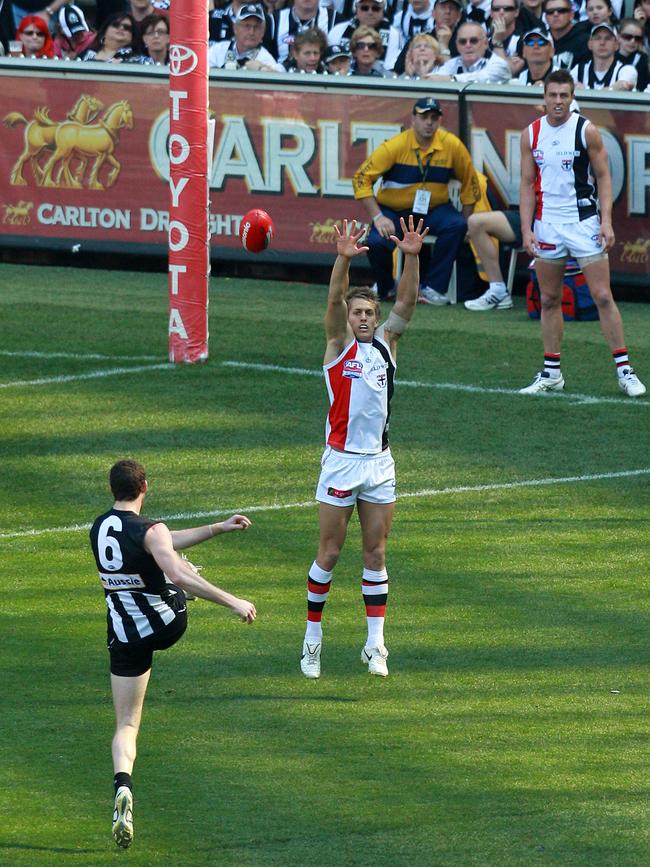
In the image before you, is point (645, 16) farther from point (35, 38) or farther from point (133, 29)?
point (35, 38)

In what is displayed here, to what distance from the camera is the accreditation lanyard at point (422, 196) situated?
18.2m

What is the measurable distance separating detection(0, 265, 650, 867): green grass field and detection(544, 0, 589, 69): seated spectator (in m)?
3.78

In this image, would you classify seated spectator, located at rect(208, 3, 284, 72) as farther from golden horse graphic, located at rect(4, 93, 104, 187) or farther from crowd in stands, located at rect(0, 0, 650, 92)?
golden horse graphic, located at rect(4, 93, 104, 187)

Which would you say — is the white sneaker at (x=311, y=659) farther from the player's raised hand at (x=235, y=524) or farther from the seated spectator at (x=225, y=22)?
the seated spectator at (x=225, y=22)

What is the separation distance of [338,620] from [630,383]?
5.66 metres

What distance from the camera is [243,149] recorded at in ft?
65.9

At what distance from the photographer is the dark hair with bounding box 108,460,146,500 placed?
23.6ft

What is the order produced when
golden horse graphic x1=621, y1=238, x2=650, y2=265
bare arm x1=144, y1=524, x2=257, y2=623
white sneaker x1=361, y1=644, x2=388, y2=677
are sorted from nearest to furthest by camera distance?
bare arm x1=144, y1=524, x2=257, y2=623, white sneaker x1=361, y1=644, x2=388, y2=677, golden horse graphic x1=621, y1=238, x2=650, y2=265

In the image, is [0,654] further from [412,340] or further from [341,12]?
[341,12]

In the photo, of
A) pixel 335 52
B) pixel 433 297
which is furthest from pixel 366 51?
pixel 433 297

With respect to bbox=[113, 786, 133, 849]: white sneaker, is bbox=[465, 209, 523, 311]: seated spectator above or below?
below

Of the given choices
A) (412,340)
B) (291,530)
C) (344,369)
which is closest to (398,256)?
(412,340)

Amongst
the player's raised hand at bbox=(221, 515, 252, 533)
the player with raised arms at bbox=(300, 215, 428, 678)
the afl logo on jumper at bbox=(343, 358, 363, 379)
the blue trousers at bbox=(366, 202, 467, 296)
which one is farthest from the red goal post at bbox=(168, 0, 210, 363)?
the player's raised hand at bbox=(221, 515, 252, 533)

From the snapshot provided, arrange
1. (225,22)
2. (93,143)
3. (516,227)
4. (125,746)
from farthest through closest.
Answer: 1. (225,22)
2. (93,143)
3. (516,227)
4. (125,746)
